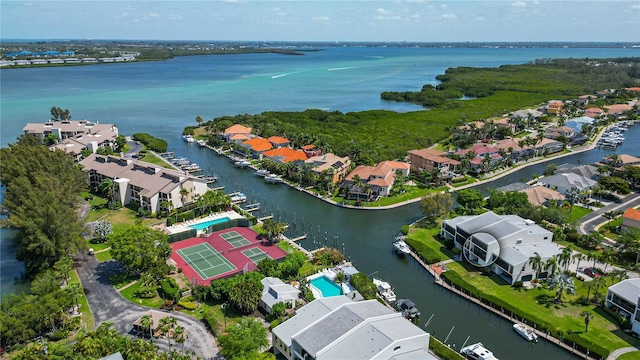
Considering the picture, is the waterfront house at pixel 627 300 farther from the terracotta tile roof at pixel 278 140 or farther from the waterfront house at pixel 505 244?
the terracotta tile roof at pixel 278 140

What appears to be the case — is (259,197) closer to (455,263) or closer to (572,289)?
(455,263)

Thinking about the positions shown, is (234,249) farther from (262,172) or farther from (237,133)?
(237,133)

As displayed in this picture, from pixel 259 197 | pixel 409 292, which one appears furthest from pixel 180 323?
pixel 259 197

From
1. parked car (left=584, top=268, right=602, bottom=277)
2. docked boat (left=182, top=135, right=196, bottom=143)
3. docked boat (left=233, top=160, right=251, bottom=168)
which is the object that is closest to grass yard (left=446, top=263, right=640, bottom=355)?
parked car (left=584, top=268, right=602, bottom=277)

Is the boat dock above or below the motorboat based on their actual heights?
below

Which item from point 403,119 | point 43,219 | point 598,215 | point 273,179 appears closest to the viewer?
point 43,219

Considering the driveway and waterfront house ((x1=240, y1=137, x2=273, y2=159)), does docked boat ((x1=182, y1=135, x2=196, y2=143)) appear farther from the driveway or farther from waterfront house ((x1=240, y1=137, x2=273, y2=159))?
the driveway

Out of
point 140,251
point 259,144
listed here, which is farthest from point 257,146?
point 140,251
